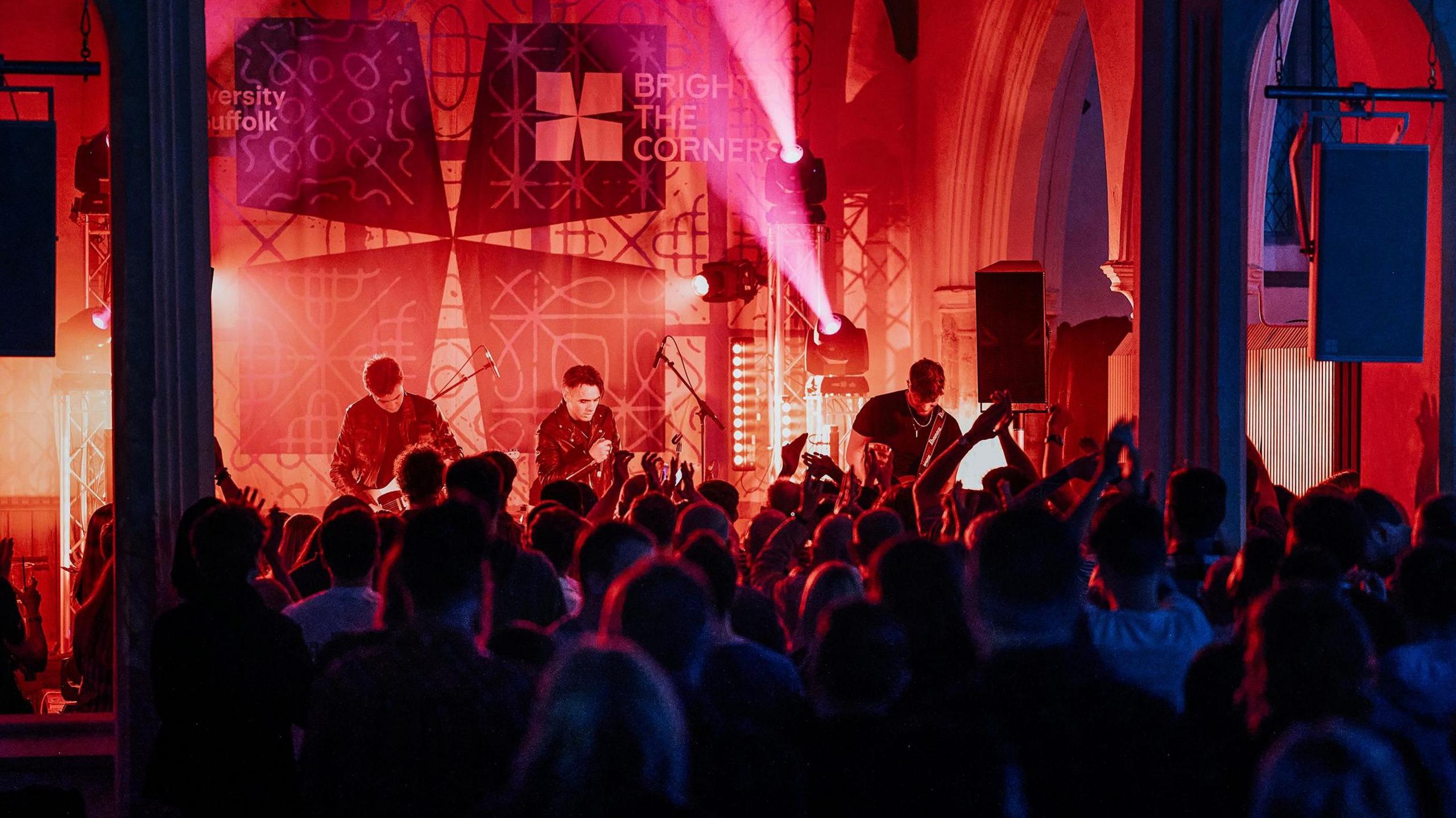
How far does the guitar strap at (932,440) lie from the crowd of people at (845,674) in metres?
3.47

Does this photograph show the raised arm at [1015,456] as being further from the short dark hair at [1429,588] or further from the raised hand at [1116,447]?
the short dark hair at [1429,588]

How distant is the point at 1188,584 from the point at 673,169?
25.7 ft

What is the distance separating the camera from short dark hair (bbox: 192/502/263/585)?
9.19ft

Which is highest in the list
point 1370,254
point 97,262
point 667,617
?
point 97,262

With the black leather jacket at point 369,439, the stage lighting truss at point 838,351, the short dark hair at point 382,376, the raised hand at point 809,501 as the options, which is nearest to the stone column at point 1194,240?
the raised hand at point 809,501

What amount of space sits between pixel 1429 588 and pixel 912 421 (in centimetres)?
500

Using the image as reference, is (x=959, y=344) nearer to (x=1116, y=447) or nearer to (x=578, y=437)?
(x=578, y=437)

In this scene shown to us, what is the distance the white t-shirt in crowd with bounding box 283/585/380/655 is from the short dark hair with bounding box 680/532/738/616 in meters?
0.82

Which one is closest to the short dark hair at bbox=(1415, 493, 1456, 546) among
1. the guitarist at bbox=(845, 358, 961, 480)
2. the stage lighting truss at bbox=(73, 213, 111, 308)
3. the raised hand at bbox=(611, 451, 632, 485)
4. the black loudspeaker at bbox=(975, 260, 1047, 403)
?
the raised hand at bbox=(611, 451, 632, 485)

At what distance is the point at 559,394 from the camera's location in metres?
10.7

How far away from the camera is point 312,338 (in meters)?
10.4

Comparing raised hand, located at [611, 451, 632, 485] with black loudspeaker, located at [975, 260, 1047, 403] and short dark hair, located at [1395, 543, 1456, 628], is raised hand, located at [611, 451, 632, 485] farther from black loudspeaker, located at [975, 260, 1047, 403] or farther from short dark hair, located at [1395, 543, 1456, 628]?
short dark hair, located at [1395, 543, 1456, 628]

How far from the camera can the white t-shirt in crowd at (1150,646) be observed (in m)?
2.68


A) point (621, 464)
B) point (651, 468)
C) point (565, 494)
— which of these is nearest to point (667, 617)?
point (565, 494)
